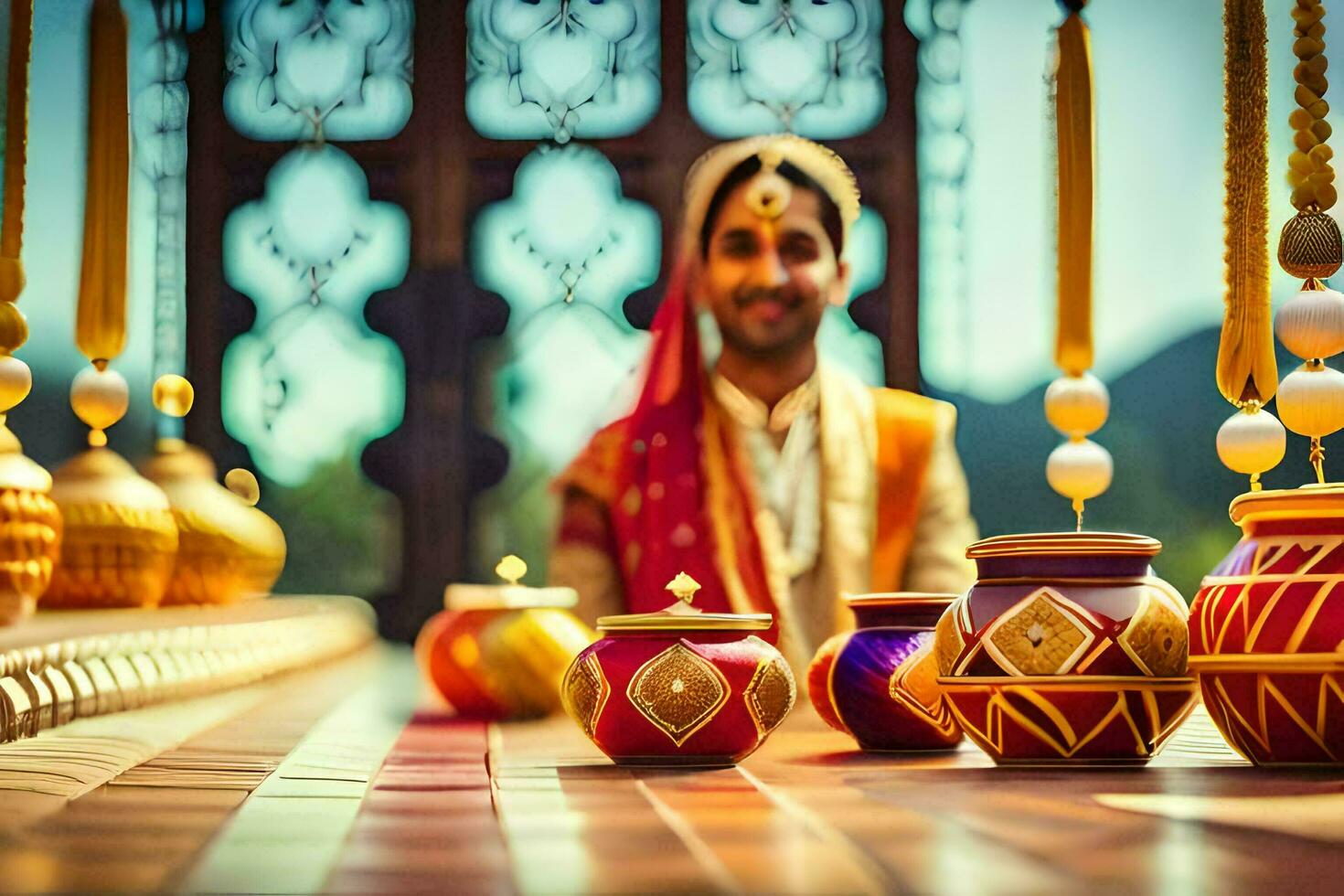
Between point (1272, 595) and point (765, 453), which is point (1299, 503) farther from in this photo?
point (765, 453)

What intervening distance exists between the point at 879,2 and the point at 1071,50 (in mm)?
1557

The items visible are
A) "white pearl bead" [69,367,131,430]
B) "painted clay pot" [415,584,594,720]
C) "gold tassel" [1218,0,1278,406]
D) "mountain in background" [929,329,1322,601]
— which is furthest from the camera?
"mountain in background" [929,329,1322,601]

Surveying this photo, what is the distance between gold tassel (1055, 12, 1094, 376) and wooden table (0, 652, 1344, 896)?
0.68 meters

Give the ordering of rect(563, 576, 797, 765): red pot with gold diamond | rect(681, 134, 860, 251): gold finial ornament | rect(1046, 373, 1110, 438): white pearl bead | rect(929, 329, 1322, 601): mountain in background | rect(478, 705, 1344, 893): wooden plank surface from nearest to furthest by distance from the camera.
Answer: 1. rect(478, 705, 1344, 893): wooden plank surface
2. rect(563, 576, 797, 765): red pot with gold diamond
3. rect(1046, 373, 1110, 438): white pearl bead
4. rect(681, 134, 860, 251): gold finial ornament
5. rect(929, 329, 1322, 601): mountain in background

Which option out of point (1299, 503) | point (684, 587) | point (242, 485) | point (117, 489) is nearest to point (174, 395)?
point (117, 489)

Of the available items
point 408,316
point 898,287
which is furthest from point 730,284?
point 408,316

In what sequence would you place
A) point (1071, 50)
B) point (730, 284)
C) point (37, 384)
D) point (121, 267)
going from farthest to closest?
1. point (730, 284)
2. point (37, 384)
3. point (1071, 50)
4. point (121, 267)

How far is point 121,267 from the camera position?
1.50 meters

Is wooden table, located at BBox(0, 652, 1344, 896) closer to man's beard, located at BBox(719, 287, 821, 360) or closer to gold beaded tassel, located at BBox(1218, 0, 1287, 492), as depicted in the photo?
gold beaded tassel, located at BBox(1218, 0, 1287, 492)

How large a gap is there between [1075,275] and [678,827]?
1.12 m

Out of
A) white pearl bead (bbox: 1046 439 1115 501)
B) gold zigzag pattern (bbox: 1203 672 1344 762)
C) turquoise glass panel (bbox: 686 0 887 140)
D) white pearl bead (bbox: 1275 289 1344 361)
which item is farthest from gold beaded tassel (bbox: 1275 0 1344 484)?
turquoise glass panel (bbox: 686 0 887 140)

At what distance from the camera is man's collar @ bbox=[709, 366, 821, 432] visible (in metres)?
2.43

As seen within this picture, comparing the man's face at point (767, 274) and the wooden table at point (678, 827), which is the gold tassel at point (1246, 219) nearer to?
the wooden table at point (678, 827)

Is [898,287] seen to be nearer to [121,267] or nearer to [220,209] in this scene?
[220,209]
